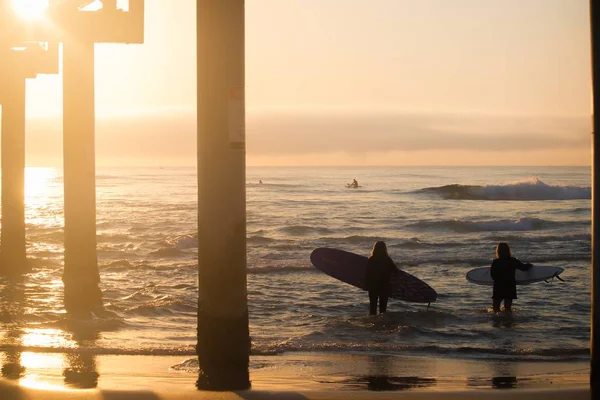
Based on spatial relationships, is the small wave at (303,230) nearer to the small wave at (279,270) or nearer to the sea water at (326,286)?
the sea water at (326,286)

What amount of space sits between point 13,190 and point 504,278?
1127 centimetres

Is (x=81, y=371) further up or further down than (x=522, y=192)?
further down

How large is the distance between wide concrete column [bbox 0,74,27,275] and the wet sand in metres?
11.3

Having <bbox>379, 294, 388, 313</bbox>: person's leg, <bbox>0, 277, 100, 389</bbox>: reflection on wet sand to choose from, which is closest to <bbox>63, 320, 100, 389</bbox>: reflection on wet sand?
<bbox>0, 277, 100, 389</bbox>: reflection on wet sand

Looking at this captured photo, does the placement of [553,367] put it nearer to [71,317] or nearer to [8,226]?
[71,317]

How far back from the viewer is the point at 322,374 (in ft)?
27.7

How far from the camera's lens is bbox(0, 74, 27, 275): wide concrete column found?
→ 1956 cm

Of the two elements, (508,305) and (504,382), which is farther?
(508,305)

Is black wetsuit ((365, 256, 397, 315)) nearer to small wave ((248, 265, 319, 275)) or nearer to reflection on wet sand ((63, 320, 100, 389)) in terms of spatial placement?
reflection on wet sand ((63, 320, 100, 389))

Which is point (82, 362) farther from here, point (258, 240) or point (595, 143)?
point (258, 240)

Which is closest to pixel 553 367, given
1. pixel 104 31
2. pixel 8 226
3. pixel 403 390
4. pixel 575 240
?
pixel 403 390

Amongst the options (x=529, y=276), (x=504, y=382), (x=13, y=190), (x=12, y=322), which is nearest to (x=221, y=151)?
(x=504, y=382)

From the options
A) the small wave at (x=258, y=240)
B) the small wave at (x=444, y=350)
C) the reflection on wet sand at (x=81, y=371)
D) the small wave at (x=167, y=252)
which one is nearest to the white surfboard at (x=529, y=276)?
the small wave at (x=444, y=350)

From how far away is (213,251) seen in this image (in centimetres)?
773
